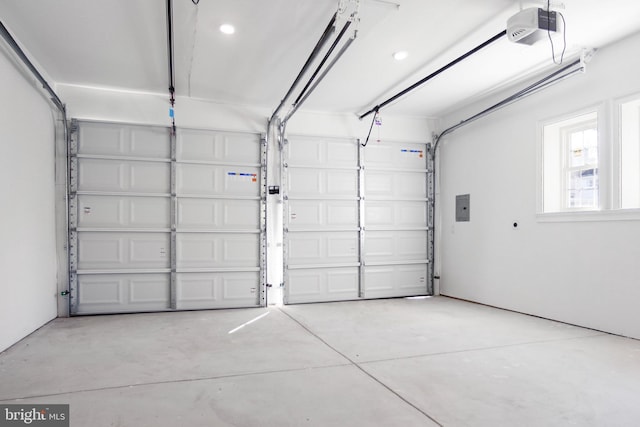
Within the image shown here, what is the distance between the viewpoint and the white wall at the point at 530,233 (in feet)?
14.4

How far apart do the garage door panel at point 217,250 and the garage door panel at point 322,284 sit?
69 centimetres

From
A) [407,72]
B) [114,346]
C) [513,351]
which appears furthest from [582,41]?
[114,346]

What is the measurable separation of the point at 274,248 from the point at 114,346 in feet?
9.16

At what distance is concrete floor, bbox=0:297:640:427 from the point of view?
258 cm

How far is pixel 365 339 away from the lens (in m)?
4.36

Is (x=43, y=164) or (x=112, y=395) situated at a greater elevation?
(x=43, y=164)

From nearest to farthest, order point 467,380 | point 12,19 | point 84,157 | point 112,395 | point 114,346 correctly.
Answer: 1. point 112,395
2. point 467,380
3. point 12,19
4. point 114,346
5. point 84,157

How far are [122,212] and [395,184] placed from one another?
13.9ft

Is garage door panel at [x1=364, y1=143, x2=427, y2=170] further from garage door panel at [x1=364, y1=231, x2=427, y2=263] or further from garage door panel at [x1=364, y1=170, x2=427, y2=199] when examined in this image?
garage door panel at [x1=364, y1=231, x2=427, y2=263]

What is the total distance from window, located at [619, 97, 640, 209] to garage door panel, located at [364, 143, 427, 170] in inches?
127

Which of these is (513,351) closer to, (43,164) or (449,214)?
(449,214)

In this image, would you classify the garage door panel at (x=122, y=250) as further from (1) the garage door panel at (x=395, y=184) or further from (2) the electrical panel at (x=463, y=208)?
(2) the electrical panel at (x=463, y=208)

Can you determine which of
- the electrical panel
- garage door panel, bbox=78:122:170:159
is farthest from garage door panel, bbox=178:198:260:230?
the electrical panel

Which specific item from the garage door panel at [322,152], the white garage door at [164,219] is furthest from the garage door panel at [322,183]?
the white garage door at [164,219]
